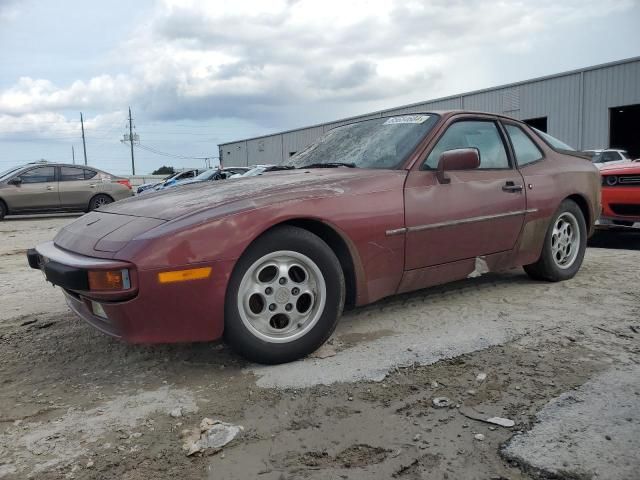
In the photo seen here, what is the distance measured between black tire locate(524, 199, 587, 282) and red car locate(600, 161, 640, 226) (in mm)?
2144

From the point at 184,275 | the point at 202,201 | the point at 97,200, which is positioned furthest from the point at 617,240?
the point at 97,200

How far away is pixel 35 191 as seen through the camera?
43.5 ft

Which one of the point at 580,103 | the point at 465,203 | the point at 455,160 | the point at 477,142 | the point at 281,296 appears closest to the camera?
the point at 281,296

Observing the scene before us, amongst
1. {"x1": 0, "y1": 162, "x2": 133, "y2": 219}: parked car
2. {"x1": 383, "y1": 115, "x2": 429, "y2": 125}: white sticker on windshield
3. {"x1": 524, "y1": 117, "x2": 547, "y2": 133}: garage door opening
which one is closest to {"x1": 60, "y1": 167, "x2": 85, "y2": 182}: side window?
{"x1": 0, "y1": 162, "x2": 133, "y2": 219}: parked car

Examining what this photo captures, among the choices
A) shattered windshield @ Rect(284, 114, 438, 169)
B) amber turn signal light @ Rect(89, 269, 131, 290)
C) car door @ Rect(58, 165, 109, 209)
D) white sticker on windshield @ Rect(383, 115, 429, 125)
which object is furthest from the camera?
car door @ Rect(58, 165, 109, 209)

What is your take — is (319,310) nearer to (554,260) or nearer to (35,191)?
(554,260)

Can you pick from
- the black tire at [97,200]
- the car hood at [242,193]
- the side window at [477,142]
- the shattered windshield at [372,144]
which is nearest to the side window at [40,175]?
the black tire at [97,200]

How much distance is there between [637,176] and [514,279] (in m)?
2.88

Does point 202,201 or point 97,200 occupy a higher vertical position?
point 202,201

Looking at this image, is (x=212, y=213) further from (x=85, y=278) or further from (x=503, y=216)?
(x=503, y=216)

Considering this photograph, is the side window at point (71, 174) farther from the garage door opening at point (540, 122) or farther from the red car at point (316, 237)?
the garage door opening at point (540, 122)

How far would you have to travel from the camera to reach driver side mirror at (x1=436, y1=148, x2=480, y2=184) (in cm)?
347

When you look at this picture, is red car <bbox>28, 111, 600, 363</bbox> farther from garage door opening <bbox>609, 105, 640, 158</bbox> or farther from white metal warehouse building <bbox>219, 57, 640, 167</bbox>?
garage door opening <bbox>609, 105, 640, 158</bbox>

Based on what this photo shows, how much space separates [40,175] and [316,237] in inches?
497
